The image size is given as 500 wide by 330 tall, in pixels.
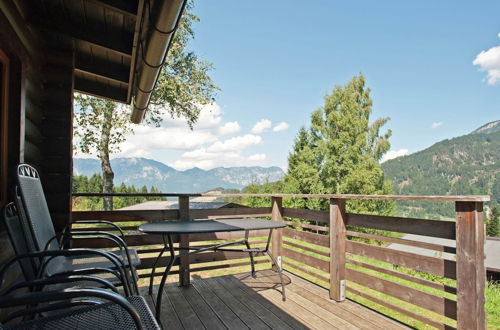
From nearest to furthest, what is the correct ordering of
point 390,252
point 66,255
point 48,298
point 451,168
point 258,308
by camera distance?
1. point 48,298
2. point 66,255
3. point 390,252
4. point 258,308
5. point 451,168

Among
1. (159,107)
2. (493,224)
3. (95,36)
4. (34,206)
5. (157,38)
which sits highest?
(159,107)

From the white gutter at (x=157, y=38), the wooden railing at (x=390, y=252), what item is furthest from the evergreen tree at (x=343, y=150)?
the white gutter at (x=157, y=38)

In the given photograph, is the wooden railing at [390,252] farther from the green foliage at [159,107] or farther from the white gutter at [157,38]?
the green foliage at [159,107]

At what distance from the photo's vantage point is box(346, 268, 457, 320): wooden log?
2043 millimetres

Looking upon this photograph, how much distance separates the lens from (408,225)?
90.8 inches

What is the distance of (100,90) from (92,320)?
3427 mm

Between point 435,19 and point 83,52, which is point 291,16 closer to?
point 83,52

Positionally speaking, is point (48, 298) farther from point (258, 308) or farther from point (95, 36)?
point (95, 36)

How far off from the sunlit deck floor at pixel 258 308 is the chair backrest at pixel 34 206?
1109 millimetres

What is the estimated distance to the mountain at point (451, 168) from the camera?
64.4 metres

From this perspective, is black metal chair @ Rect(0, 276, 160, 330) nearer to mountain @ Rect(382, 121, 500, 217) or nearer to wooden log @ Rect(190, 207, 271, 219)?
wooden log @ Rect(190, 207, 271, 219)

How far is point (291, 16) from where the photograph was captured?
75.7ft

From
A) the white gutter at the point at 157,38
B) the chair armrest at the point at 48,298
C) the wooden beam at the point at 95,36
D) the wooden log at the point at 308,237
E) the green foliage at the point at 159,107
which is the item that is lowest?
the wooden log at the point at 308,237

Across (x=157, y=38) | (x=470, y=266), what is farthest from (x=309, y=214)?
(x=157, y=38)
